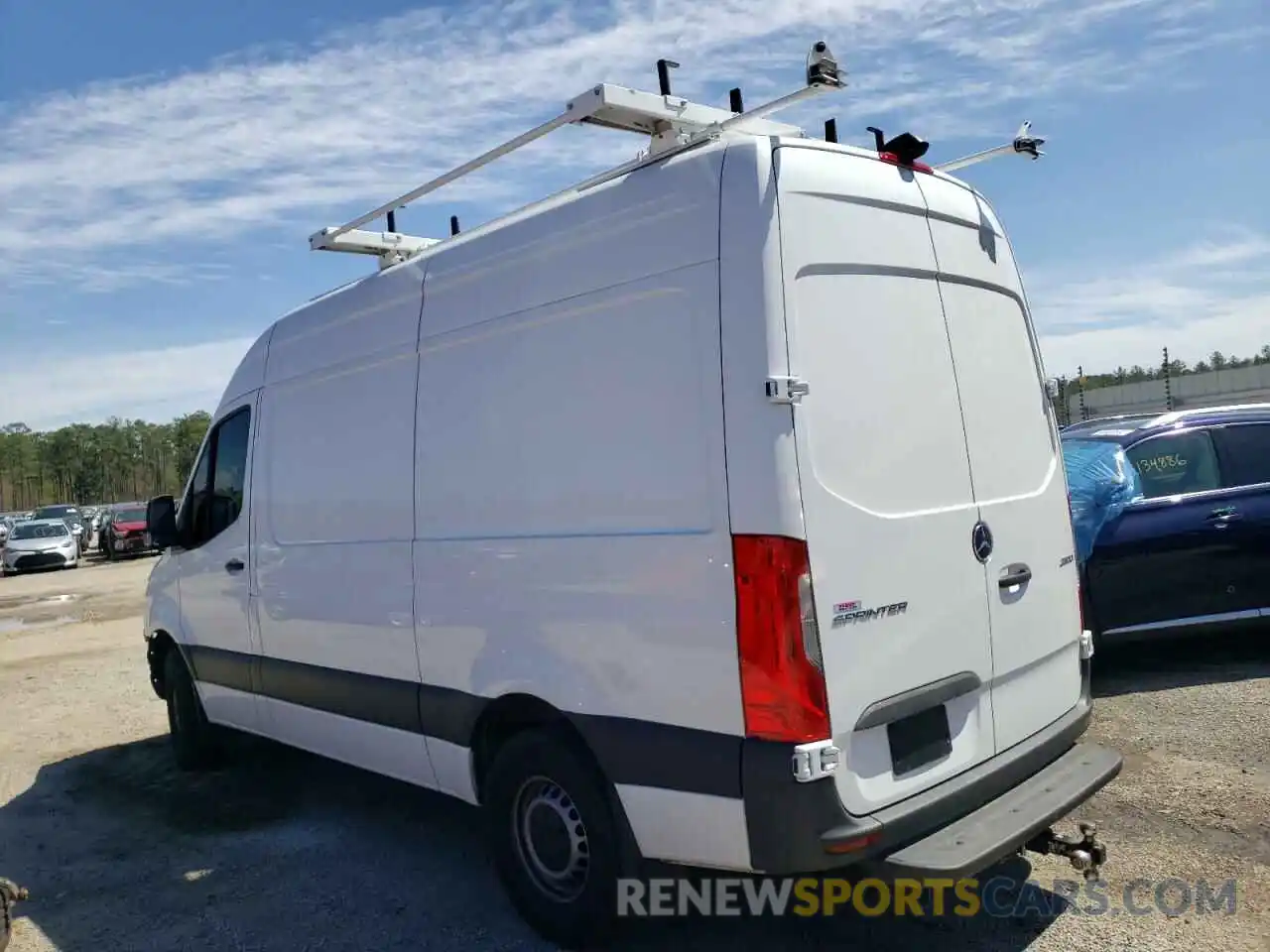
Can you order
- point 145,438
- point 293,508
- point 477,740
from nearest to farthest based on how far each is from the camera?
point 477,740
point 293,508
point 145,438

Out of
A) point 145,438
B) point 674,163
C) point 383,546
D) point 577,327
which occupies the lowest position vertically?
point 383,546

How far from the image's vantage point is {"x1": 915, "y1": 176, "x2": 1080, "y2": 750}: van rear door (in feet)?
11.6

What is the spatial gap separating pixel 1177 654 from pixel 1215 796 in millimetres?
2715

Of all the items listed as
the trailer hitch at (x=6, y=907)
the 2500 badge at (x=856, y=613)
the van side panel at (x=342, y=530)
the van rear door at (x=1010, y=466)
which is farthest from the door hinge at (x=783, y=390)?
the trailer hitch at (x=6, y=907)

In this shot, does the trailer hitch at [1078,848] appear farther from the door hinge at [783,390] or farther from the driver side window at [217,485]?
the driver side window at [217,485]

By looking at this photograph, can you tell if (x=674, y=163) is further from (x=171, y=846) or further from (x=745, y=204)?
(x=171, y=846)

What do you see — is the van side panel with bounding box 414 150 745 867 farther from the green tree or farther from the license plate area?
the green tree

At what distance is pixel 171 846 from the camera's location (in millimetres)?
5078

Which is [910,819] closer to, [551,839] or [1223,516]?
[551,839]

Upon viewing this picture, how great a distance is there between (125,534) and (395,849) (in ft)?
92.1

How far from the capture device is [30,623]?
51.8 feet

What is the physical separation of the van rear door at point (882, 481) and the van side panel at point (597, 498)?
0.28m

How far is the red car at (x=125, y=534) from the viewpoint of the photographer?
96.3ft

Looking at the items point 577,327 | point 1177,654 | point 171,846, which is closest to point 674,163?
point 577,327
